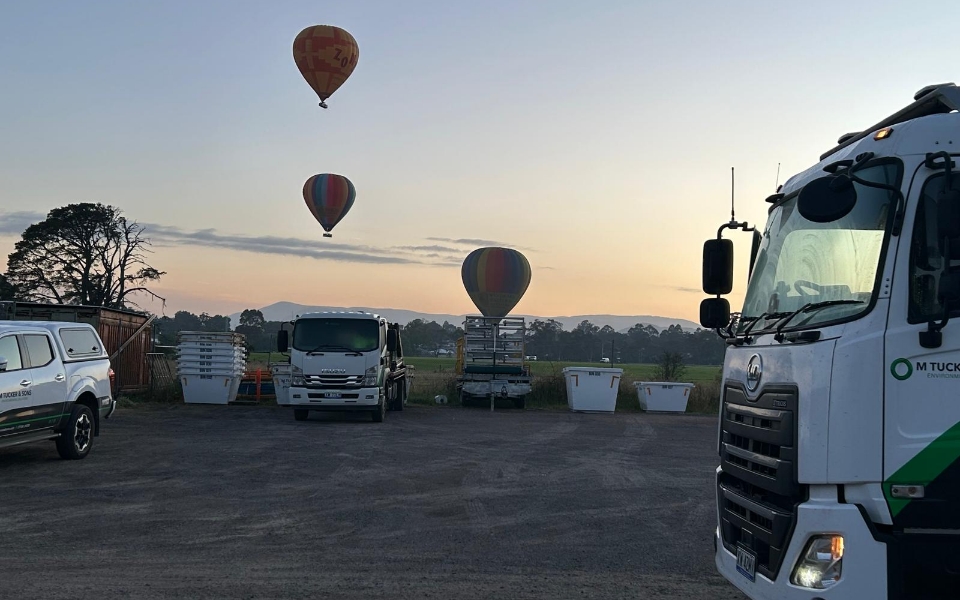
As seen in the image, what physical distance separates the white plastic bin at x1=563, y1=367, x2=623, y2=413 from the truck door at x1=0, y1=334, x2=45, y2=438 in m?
18.2

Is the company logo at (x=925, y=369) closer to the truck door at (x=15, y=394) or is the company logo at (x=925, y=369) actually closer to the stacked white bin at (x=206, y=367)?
the truck door at (x=15, y=394)

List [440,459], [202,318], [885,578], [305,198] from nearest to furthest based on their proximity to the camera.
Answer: [885,578] → [440,459] → [305,198] → [202,318]

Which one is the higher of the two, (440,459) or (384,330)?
(384,330)

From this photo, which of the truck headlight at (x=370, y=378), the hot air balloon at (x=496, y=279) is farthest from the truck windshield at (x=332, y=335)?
the hot air balloon at (x=496, y=279)

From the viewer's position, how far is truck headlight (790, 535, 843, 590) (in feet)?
14.5

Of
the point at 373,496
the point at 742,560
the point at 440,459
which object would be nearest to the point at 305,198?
the point at 440,459

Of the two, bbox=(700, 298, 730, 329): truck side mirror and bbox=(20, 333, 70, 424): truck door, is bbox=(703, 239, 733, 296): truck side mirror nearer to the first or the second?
bbox=(700, 298, 730, 329): truck side mirror

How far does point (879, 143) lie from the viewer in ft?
15.9

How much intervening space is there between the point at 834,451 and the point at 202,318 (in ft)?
272

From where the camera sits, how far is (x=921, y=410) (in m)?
4.39

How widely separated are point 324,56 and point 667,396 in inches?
613

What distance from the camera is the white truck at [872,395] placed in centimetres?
434

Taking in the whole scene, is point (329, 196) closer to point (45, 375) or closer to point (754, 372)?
point (45, 375)

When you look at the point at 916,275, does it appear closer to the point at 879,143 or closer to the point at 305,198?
the point at 879,143
